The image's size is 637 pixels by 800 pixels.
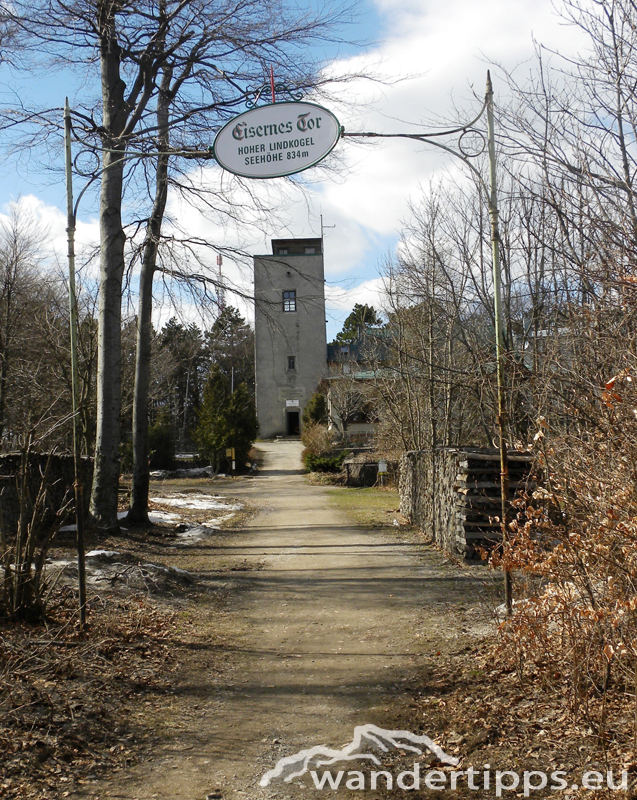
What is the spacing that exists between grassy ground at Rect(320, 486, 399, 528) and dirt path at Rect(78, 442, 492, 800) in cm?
507

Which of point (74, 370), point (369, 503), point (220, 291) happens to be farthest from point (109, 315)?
point (369, 503)

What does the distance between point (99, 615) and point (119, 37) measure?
394 inches

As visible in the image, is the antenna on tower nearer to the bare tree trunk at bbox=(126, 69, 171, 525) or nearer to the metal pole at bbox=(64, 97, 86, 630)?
the bare tree trunk at bbox=(126, 69, 171, 525)

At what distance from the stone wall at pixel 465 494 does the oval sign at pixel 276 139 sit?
468cm

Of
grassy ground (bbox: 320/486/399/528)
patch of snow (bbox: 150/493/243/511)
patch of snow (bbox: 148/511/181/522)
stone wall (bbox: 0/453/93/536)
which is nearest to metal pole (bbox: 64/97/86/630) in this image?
stone wall (bbox: 0/453/93/536)

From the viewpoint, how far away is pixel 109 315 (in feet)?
40.0

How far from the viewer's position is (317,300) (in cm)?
1246

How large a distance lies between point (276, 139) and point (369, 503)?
16.9 meters

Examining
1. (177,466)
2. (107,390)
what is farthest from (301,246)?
(107,390)

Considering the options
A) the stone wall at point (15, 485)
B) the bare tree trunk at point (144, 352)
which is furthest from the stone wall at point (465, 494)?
the bare tree trunk at point (144, 352)

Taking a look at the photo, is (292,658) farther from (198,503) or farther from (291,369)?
(291,369)

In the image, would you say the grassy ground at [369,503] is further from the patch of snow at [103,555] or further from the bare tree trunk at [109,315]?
the patch of snow at [103,555]

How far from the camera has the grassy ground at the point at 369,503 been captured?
55.9ft

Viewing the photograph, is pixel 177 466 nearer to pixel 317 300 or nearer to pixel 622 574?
pixel 317 300
